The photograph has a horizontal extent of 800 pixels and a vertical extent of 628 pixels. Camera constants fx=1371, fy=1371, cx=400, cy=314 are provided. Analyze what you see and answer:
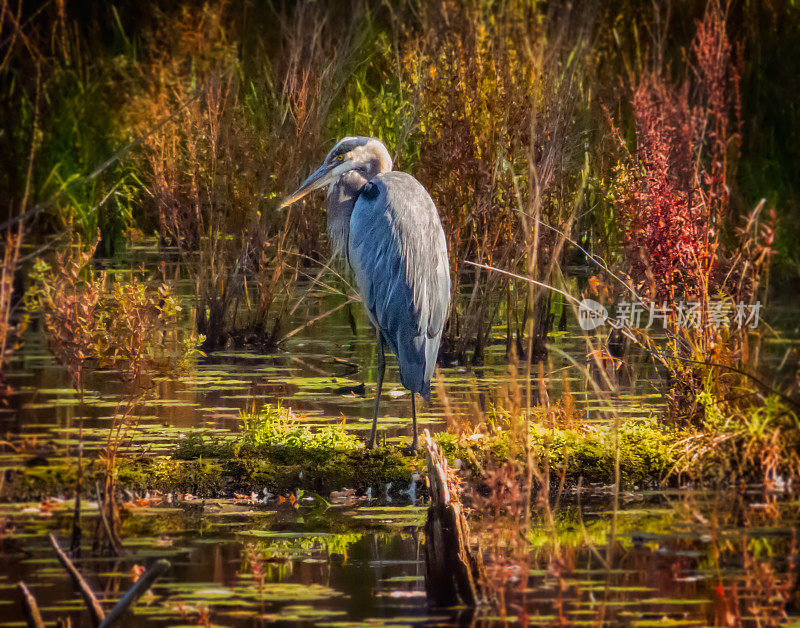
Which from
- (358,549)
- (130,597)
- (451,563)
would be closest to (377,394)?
(358,549)

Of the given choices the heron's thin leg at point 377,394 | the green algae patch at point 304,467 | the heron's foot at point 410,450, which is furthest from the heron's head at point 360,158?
the green algae patch at point 304,467

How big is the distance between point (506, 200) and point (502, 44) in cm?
99

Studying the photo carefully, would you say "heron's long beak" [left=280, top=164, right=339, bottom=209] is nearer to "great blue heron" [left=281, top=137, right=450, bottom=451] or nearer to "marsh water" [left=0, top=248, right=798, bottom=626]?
"great blue heron" [left=281, top=137, right=450, bottom=451]

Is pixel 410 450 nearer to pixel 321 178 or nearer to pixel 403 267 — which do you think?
pixel 403 267

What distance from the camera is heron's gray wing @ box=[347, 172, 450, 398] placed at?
639cm

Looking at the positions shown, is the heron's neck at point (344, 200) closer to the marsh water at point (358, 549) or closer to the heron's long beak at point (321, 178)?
the heron's long beak at point (321, 178)

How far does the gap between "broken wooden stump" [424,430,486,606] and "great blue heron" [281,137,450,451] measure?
176 cm

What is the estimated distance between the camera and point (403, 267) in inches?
258

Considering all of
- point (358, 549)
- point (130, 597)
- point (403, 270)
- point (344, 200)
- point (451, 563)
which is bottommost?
point (358, 549)

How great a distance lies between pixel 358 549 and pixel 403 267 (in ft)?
6.28

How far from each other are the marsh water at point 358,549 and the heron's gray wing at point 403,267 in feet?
1.84

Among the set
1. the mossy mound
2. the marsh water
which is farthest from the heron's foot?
the marsh water

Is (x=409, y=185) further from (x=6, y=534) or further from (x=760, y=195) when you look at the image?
(x=760, y=195)

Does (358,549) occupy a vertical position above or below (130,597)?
below
